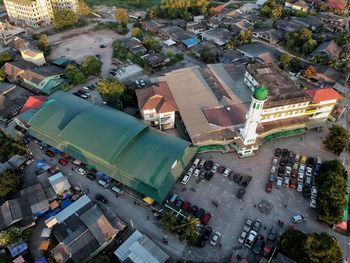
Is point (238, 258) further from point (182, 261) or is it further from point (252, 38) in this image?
point (252, 38)

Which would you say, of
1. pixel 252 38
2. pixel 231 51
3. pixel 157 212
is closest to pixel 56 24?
pixel 231 51

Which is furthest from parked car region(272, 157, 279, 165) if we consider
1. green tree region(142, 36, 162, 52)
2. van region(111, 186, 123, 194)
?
green tree region(142, 36, 162, 52)

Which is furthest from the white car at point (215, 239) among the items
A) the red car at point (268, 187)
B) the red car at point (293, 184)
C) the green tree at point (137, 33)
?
the green tree at point (137, 33)

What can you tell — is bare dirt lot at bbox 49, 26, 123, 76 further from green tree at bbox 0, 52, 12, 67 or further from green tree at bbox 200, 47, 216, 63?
green tree at bbox 200, 47, 216, 63

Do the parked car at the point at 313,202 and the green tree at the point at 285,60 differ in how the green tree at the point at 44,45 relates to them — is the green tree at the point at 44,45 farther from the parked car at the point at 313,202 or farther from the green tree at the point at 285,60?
the parked car at the point at 313,202

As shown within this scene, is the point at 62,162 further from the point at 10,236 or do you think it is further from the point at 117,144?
the point at 10,236

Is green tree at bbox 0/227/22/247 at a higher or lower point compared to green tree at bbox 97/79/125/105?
lower

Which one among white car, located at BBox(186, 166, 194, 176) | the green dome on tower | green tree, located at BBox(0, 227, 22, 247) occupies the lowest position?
white car, located at BBox(186, 166, 194, 176)
